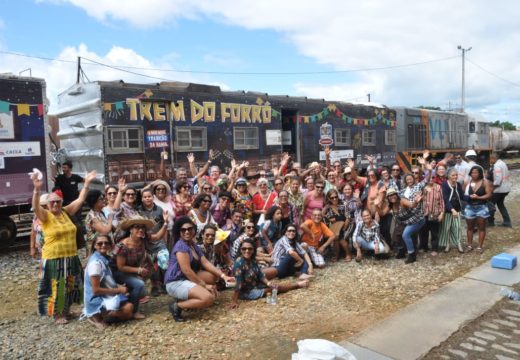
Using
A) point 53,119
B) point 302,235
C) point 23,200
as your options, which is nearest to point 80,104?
point 23,200

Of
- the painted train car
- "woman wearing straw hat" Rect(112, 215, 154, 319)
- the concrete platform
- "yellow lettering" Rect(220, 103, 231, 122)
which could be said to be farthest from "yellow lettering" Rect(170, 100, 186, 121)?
the concrete platform

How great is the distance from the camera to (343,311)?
489 cm

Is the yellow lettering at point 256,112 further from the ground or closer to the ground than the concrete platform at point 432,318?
further from the ground

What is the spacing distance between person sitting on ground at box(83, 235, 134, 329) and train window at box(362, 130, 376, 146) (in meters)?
12.0

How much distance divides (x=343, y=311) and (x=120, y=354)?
248cm

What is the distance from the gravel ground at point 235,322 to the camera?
13.0 ft

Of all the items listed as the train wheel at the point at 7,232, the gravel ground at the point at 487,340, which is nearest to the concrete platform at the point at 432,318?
the gravel ground at the point at 487,340

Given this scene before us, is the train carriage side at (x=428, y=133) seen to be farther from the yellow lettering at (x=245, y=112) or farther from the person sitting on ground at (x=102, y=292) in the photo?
the person sitting on ground at (x=102, y=292)

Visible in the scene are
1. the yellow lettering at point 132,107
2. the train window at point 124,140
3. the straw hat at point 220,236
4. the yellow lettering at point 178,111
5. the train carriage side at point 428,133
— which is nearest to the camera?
the straw hat at point 220,236

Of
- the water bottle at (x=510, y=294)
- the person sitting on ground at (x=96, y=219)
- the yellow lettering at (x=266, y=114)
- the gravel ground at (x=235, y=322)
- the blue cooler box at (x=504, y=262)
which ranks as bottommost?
the gravel ground at (x=235, y=322)

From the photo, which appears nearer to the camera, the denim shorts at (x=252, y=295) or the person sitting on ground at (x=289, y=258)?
the denim shorts at (x=252, y=295)

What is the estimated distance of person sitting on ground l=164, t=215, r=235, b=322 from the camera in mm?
4598

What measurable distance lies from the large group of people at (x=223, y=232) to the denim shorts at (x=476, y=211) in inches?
0.7

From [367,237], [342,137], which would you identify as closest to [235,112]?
[342,137]
